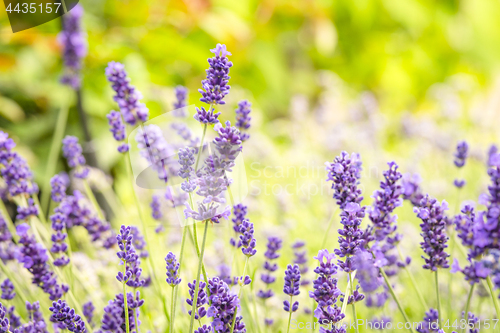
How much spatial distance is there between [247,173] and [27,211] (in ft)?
6.49

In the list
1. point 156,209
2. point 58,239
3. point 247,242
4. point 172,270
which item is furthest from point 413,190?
point 58,239

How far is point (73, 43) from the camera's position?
153cm

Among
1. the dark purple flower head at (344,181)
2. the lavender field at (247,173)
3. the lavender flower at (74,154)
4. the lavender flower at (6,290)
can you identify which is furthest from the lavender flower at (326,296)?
the lavender flower at (74,154)

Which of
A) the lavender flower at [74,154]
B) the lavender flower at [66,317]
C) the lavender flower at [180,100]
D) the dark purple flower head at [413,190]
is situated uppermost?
the lavender flower at [180,100]

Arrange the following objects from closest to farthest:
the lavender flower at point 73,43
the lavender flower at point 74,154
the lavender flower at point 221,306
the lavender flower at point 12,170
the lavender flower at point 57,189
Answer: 1. the lavender flower at point 221,306
2. the lavender flower at point 12,170
3. the lavender flower at point 57,189
4. the lavender flower at point 74,154
5. the lavender flower at point 73,43

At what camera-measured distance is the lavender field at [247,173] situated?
72 cm

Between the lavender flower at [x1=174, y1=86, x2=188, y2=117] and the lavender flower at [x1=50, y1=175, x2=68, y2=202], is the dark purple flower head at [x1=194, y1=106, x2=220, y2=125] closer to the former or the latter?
the lavender flower at [x1=174, y1=86, x2=188, y2=117]

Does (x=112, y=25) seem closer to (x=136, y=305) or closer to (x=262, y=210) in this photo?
(x=262, y=210)

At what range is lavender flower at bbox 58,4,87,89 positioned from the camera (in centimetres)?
150

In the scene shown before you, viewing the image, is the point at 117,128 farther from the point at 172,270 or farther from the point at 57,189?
the point at 172,270

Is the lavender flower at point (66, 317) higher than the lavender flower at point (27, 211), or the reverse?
the lavender flower at point (27, 211)

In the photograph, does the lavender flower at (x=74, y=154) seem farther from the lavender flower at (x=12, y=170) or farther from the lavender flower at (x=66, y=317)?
the lavender flower at (x=66, y=317)

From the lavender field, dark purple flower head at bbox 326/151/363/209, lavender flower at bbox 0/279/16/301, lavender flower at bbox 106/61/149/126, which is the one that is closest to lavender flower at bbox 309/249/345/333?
the lavender field

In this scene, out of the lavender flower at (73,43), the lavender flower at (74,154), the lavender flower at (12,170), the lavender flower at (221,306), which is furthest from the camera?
the lavender flower at (73,43)
